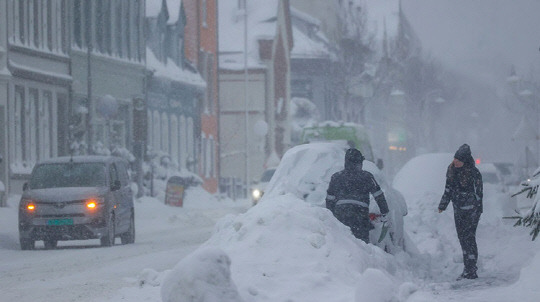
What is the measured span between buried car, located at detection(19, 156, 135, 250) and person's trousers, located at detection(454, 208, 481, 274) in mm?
8691

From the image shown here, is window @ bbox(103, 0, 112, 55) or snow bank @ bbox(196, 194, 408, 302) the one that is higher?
window @ bbox(103, 0, 112, 55)

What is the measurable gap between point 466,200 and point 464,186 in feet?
0.59

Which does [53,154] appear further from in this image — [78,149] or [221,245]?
[221,245]

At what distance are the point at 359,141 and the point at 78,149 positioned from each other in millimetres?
9217

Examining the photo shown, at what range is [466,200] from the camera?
633 inches

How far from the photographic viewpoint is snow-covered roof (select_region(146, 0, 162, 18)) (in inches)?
2080

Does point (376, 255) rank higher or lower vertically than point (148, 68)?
lower

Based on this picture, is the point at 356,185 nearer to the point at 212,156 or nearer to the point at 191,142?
the point at 191,142

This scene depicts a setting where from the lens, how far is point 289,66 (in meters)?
76.6

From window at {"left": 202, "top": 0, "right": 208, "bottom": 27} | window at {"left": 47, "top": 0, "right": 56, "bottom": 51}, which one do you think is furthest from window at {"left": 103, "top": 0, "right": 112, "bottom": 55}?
window at {"left": 202, "top": 0, "right": 208, "bottom": 27}

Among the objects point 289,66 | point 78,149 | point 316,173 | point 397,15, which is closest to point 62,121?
point 78,149

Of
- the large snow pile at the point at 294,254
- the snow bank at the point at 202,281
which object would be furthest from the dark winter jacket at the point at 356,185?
the snow bank at the point at 202,281

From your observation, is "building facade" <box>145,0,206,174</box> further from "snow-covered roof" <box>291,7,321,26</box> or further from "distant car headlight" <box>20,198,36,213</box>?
"distant car headlight" <box>20,198,36,213</box>

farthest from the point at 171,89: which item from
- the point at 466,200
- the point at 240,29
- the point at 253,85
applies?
the point at 466,200
